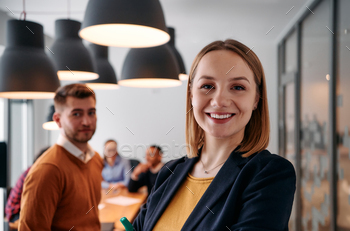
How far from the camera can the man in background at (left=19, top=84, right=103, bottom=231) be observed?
3.42 feet

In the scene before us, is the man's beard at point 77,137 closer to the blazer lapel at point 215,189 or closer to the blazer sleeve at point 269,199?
the blazer lapel at point 215,189

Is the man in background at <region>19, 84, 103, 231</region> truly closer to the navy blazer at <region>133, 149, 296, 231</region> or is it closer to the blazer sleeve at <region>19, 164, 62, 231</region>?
the blazer sleeve at <region>19, 164, 62, 231</region>

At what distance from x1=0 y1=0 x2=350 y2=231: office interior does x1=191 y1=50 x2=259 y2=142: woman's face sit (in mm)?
120

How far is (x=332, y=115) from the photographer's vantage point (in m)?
1.92

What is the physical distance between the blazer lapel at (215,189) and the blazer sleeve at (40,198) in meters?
0.73

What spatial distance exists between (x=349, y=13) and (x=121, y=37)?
5.03 ft

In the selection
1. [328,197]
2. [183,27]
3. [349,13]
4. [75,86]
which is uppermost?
[183,27]

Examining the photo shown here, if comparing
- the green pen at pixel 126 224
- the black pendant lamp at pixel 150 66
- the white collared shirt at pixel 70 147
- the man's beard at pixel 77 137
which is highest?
the black pendant lamp at pixel 150 66

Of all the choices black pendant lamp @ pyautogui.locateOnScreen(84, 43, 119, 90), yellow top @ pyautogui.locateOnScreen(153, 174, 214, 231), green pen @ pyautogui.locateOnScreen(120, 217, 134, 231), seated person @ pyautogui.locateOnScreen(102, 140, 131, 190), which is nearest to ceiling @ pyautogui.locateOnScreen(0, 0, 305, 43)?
black pendant lamp @ pyautogui.locateOnScreen(84, 43, 119, 90)

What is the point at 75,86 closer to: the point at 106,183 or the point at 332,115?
the point at 332,115

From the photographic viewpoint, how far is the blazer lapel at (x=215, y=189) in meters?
0.61

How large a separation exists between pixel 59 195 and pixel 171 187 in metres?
0.64

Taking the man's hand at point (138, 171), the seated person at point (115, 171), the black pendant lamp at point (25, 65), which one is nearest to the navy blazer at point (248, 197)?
the black pendant lamp at point (25, 65)

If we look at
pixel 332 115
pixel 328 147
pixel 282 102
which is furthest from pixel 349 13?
pixel 282 102
